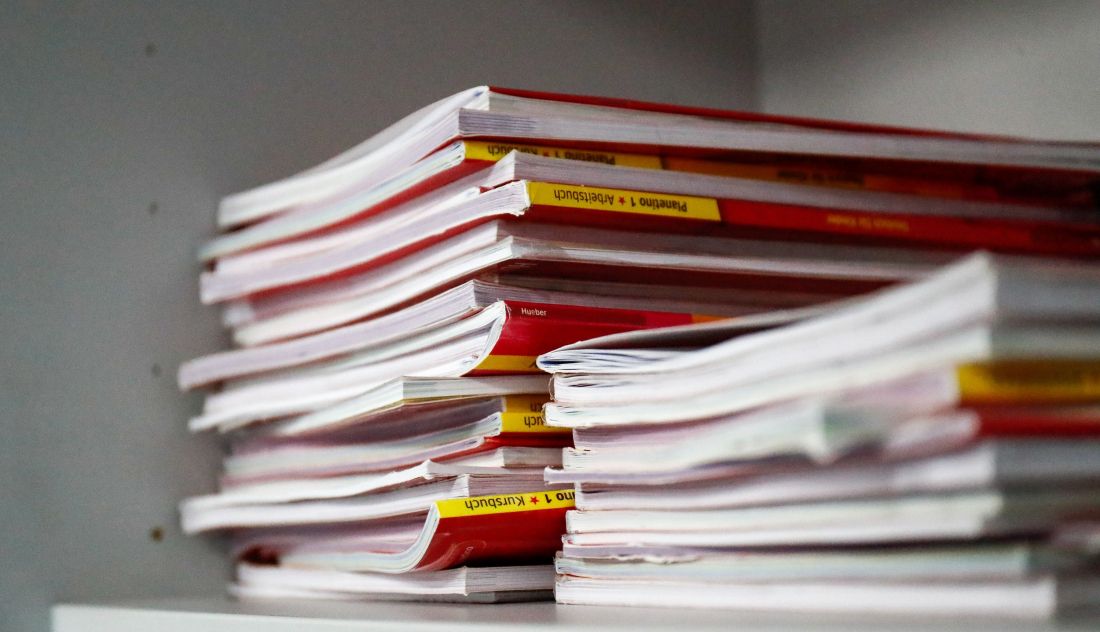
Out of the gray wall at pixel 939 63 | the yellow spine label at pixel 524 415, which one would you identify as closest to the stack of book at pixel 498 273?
the yellow spine label at pixel 524 415

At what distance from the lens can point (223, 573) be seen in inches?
39.1

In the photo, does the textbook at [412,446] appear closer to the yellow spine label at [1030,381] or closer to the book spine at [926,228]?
the book spine at [926,228]

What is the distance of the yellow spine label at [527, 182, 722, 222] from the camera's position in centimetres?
71

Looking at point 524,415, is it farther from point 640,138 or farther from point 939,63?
point 939,63

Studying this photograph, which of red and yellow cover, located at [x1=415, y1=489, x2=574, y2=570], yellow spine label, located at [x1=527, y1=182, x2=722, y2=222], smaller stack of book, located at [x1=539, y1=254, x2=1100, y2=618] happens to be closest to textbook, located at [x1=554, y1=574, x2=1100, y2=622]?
smaller stack of book, located at [x1=539, y1=254, x2=1100, y2=618]

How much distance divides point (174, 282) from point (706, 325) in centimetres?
58

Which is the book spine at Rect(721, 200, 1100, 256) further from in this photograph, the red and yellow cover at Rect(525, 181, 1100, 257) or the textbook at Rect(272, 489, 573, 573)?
the textbook at Rect(272, 489, 573, 573)

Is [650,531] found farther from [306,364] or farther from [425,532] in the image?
[306,364]

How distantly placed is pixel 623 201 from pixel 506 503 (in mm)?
206

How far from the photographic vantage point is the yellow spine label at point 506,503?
0.70 metres

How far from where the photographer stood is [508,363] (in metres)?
0.73

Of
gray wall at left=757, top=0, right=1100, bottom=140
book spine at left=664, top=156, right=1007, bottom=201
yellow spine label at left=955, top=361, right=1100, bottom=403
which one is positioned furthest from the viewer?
gray wall at left=757, top=0, right=1100, bottom=140

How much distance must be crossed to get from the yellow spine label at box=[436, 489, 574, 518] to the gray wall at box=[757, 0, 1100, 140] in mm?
618

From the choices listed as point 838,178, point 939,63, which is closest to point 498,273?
point 838,178
